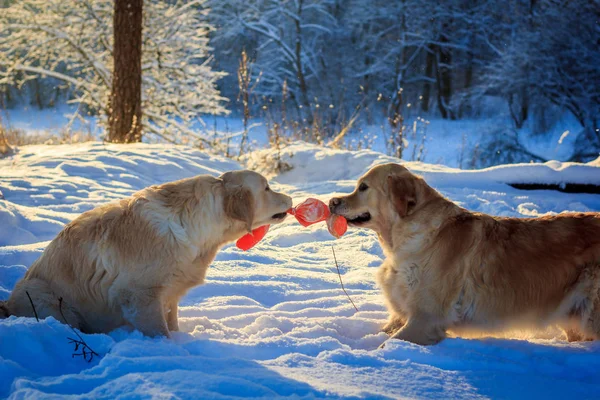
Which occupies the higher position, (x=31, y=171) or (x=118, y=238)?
(x=118, y=238)

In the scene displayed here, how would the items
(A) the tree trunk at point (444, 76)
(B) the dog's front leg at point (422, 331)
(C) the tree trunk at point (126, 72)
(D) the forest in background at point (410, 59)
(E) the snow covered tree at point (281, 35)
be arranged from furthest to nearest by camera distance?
1. (E) the snow covered tree at point (281, 35)
2. (A) the tree trunk at point (444, 76)
3. (D) the forest in background at point (410, 59)
4. (C) the tree trunk at point (126, 72)
5. (B) the dog's front leg at point (422, 331)

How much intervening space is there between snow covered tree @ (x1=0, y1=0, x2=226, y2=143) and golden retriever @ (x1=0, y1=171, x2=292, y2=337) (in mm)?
12438

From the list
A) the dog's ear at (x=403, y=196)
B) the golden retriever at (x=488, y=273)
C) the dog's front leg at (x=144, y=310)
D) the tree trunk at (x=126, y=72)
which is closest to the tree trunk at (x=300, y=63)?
the tree trunk at (x=126, y=72)

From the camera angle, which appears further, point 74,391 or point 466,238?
point 466,238

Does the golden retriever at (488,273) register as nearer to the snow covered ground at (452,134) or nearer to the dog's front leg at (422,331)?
the dog's front leg at (422,331)

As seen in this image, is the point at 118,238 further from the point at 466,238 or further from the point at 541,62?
the point at 541,62

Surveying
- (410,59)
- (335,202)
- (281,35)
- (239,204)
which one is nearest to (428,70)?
(410,59)

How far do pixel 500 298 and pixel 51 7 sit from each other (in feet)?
55.2

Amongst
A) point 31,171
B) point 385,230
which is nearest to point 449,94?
point 31,171

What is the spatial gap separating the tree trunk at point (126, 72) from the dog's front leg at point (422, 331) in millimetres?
10034

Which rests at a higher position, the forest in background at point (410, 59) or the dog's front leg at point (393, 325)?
the forest in background at point (410, 59)

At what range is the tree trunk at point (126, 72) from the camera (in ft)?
39.5

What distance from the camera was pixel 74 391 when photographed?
8.57 ft

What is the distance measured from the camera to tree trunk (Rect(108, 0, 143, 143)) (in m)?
12.0
